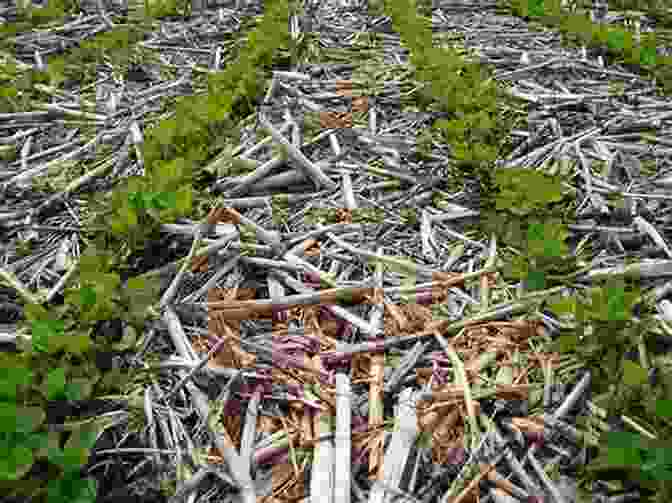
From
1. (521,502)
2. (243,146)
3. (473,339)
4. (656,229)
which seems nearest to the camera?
(521,502)

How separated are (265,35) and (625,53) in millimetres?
3737

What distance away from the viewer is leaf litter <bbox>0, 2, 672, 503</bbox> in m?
2.07

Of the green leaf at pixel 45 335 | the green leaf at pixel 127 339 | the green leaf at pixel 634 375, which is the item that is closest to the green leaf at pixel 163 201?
the green leaf at pixel 127 339

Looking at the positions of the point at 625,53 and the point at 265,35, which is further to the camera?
the point at 265,35

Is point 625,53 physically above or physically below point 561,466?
above

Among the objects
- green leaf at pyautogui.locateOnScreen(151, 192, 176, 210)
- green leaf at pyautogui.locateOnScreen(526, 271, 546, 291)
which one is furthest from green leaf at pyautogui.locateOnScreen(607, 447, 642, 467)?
green leaf at pyautogui.locateOnScreen(151, 192, 176, 210)

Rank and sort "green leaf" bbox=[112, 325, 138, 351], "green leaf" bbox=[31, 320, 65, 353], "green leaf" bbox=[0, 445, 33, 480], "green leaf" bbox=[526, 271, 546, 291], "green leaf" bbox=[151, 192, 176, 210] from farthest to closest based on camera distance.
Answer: "green leaf" bbox=[151, 192, 176, 210], "green leaf" bbox=[526, 271, 546, 291], "green leaf" bbox=[112, 325, 138, 351], "green leaf" bbox=[31, 320, 65, 353], "green leaf" bbox=[0, 445, 33, 480]

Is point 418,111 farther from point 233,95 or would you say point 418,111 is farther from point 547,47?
point 547,47

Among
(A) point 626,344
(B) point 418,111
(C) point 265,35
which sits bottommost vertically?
(A) point 626,344

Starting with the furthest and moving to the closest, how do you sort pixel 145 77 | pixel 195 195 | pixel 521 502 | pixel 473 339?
pixel 145 77 < pixel 195 195 < pixel 473 339 < pixel 521 502

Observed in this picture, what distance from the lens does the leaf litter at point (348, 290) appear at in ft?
6.79

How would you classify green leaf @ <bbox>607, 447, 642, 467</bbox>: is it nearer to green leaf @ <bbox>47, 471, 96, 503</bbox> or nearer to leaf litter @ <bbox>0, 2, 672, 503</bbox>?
leaf litter @ <bbox>0, 2, 672, 503</bbox>

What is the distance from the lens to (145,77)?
19.0 feet

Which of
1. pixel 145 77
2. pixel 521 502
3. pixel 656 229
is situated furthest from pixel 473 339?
pixel 145 77
